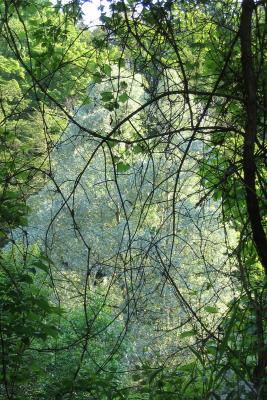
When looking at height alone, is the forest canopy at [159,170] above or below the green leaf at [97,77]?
below

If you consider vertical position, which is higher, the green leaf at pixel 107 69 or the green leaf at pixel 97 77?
the green leaf at pixel 107 69

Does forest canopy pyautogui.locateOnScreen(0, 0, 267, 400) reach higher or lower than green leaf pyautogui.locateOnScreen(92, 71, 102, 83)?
lower

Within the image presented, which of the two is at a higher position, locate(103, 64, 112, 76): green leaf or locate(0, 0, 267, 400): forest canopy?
locate(103, 64, 112, 76): green leaf

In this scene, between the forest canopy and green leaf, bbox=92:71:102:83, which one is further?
Result: green leaf, bbox=92:71:102:83

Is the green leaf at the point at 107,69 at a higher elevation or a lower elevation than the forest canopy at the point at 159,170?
higher

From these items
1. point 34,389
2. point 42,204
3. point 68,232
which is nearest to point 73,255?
point 68,232

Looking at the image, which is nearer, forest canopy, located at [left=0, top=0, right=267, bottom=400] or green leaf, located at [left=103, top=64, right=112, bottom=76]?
forest canopy, located at [left=0, top=0, right=267, bottom=400]

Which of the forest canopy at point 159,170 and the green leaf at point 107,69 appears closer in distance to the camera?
the forest canopy at point 159,170

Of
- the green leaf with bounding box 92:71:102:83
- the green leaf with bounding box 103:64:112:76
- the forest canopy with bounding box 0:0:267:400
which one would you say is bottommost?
the forest canopy with bounding box 0:0:267:400

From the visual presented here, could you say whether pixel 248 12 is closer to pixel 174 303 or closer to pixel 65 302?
pixel 174 303

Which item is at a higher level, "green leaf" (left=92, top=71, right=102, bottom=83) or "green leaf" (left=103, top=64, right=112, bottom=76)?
"green leaf" (left=103, top=64, right=112, bottom=76)

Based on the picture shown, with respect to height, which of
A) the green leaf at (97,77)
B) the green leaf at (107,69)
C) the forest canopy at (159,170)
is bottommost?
the forest canopy at (159,170)

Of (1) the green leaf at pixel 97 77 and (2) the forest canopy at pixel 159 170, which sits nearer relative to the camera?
(2) the forest canopy at pixel 159 170

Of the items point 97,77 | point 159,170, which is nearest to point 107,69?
point 97,77
